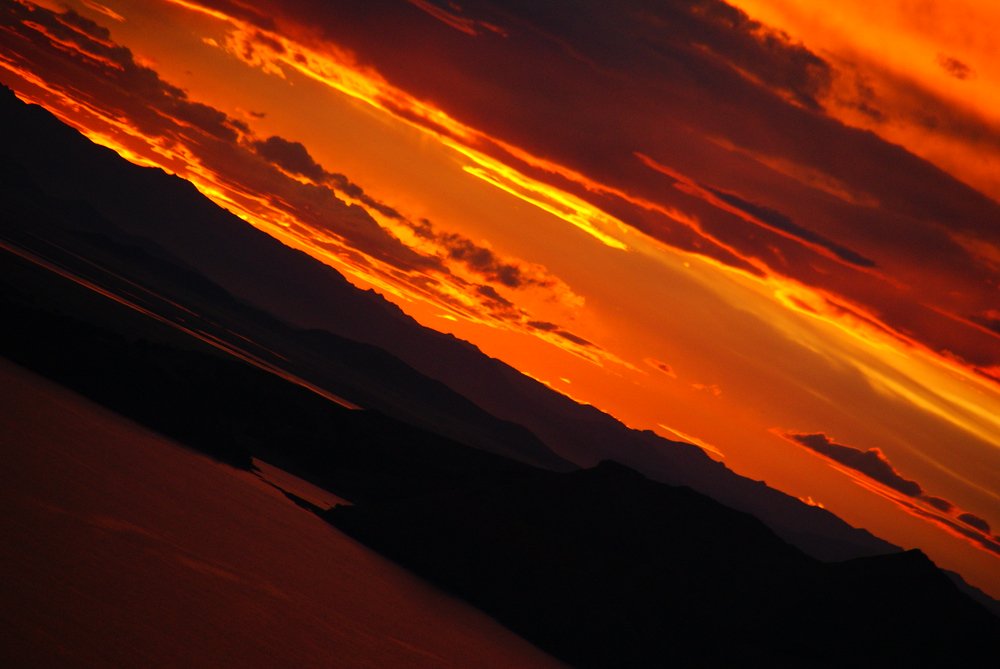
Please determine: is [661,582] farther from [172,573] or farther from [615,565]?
[172,573]

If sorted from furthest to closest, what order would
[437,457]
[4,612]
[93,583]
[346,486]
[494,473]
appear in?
[437,457]
[346,486]
[494,473]
[93,583]
[4,612]

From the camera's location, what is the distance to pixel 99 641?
33.2 metres

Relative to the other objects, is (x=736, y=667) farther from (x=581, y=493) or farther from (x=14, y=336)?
(x=14, y=336)

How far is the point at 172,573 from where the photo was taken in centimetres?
4469

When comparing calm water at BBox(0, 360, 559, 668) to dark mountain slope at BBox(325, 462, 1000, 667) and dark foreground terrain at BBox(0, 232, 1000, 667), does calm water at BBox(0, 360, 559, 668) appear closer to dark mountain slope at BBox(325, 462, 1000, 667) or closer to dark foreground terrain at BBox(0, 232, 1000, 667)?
dark mountain slope at BBox(325, 462, 1000, 667)

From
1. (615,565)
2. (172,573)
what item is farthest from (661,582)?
(172,573)

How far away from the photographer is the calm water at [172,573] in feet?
115

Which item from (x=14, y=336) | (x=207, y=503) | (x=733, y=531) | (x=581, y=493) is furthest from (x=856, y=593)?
(x=14, y=336)

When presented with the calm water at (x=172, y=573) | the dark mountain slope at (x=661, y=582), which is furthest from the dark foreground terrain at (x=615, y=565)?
the calm water at (x=172, y=573)

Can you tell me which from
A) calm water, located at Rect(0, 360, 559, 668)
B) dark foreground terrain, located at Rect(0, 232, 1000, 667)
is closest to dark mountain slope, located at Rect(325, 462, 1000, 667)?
dark foreground terrain, located at Rect(0, 232, 1000, 667)

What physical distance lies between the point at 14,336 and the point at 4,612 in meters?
56.3

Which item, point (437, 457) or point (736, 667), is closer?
point (736, 667)

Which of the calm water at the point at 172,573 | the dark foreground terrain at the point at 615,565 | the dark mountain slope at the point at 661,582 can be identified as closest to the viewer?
the calm water at the point at 172,573

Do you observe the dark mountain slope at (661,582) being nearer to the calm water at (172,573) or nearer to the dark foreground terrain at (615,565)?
the dark foreground terrain at (615,565)
